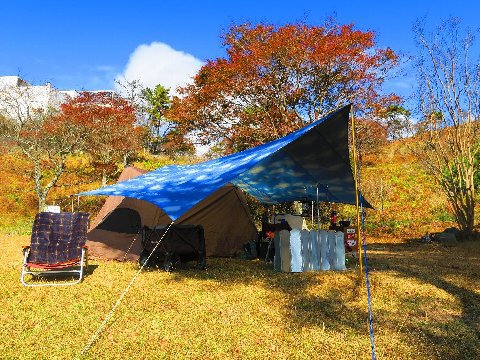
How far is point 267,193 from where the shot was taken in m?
8.89

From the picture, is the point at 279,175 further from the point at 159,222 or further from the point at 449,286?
the point at 449,286

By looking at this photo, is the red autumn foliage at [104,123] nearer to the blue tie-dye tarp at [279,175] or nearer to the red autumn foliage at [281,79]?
the red autumn foliage at [281,79]

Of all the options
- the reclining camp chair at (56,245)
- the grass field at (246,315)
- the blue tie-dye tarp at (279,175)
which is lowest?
the grass field at (246,315)

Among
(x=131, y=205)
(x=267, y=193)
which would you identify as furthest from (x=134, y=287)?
(x=267, y=193)

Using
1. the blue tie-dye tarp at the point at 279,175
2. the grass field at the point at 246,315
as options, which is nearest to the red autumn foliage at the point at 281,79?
the blue tie-dye tarp at the point at 279,175

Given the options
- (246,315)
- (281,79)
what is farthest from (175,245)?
(281,79)

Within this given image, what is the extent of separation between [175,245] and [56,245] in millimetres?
1774

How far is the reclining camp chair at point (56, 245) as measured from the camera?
5.45m

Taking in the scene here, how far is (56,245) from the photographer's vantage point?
18.9 feet

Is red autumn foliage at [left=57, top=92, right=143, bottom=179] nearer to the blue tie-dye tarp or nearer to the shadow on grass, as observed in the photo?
the blue tie-dye tarp

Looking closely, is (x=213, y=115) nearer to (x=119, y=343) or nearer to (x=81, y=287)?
(x=81, y=287)

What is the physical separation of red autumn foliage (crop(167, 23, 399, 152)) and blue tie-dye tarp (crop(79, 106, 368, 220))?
3515 mm

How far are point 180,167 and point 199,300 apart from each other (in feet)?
14.5

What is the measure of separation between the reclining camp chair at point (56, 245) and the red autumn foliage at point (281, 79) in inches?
254
